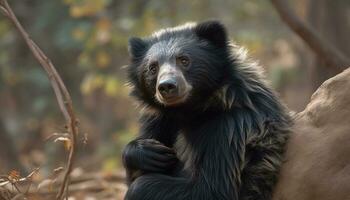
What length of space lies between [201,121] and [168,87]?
0.44 meters

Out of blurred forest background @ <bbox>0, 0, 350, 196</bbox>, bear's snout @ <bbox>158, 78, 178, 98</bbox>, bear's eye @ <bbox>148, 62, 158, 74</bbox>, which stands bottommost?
blurred forest background @ <bbox>0, 0, 350, 196</bbox>

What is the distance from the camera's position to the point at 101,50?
1277 cm

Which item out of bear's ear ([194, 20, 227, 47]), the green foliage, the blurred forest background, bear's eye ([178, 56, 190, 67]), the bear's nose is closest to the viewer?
the bear's nose

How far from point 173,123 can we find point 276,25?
852 cm

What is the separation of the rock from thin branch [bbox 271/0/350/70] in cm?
192

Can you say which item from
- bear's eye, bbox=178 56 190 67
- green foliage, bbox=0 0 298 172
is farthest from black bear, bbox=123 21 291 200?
green foliage, bbox=0 0 298 172

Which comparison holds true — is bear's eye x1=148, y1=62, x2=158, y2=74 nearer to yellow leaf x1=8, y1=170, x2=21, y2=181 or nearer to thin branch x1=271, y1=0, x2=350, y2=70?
yellow leaf x1=8, y1=170, x2=21, y2=181

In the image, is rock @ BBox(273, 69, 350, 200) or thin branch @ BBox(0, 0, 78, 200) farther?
thin branch @ BBox(0, 0, 78, 200)

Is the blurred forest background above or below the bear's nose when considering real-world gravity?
below

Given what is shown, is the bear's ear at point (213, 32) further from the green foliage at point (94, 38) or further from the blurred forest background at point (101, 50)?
the green foliage at point (94, 38)

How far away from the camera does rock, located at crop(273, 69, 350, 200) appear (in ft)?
16.4

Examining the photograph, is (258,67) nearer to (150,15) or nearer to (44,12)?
(150,15)

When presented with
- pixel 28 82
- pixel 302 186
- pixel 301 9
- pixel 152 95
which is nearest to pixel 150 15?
pixel 301 9

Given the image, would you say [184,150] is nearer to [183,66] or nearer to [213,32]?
[183,66]
